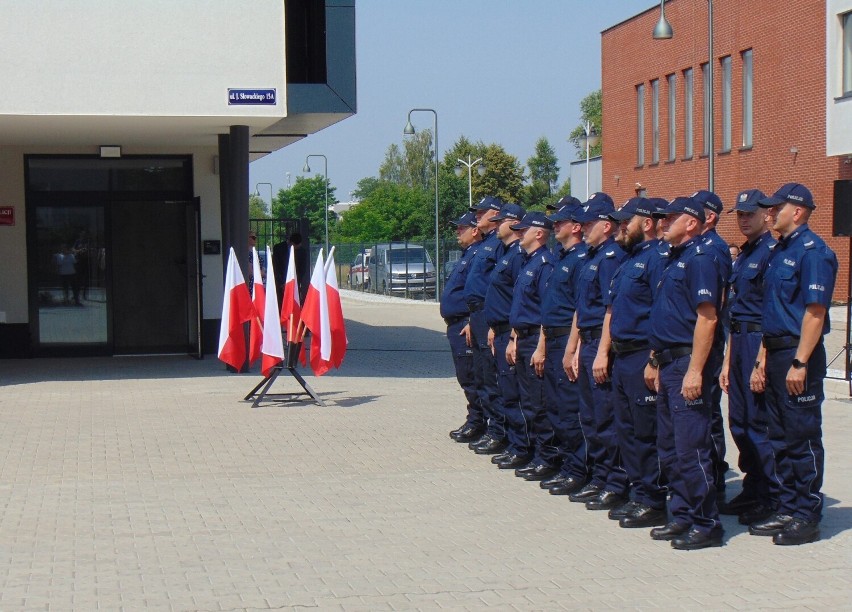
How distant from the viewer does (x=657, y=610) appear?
594 cm

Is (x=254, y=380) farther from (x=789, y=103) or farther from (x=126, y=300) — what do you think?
(x=789, y=103)

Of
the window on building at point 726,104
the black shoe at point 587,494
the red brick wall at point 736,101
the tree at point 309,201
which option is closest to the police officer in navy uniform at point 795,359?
the black shoe at point 587,494

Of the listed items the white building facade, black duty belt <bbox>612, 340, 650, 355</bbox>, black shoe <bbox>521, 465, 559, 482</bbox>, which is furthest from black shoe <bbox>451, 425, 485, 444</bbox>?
the white building facade

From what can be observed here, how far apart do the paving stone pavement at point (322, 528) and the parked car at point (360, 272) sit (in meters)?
35.8

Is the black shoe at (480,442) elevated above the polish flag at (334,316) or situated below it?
below

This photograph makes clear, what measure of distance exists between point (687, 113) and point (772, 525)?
107 feet

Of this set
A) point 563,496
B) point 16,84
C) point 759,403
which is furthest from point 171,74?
point 759,403

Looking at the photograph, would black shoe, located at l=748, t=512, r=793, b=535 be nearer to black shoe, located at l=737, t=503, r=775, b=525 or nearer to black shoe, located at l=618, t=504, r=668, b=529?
black shoe, located at l=737, t=503, r=775, b=525

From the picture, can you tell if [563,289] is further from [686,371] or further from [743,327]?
[686,371]

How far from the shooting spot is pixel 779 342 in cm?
727

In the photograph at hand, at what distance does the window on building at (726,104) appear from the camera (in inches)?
1431

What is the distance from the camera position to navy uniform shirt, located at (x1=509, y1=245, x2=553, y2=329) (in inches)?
362

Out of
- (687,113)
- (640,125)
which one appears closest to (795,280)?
(687,113)

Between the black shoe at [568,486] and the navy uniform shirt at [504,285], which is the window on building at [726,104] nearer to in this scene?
the navy uniform shirt at [504,285]
